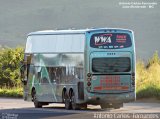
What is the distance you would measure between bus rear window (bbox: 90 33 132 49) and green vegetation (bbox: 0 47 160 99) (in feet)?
29.6

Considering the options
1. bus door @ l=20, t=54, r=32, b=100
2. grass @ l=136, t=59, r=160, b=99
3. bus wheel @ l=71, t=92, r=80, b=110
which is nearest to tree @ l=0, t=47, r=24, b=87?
grass @ l=136, t=59, r=160, b=99

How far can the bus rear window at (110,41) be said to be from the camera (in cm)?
2880

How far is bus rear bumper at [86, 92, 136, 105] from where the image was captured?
→ 94.1 feet

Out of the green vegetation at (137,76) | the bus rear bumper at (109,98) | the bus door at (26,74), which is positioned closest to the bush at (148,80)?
the green vegetation at (137,76)

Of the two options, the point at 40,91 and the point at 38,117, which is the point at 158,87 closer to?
the point at 40,91

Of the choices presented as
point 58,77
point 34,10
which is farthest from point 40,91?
point 34,10

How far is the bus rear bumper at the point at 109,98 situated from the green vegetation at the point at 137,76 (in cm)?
853

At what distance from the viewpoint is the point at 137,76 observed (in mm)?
47906

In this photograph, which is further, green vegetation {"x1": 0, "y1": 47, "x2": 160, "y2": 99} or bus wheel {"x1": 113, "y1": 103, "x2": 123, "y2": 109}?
green vegetation {"x1": 0, "y1": 47, "x2": 160, "y2": 99}

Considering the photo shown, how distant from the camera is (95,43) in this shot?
94.4ft

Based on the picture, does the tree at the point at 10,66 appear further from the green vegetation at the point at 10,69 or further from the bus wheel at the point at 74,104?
the bus wheel at the point at 74,104

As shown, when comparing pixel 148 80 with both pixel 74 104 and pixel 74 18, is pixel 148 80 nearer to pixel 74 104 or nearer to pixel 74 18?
pixel 74 104

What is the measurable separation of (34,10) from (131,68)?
435ft

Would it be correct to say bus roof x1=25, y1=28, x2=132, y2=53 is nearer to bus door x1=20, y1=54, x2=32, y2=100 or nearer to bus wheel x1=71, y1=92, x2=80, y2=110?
bus door x1=20, y1=54, x2=32, y2=100
